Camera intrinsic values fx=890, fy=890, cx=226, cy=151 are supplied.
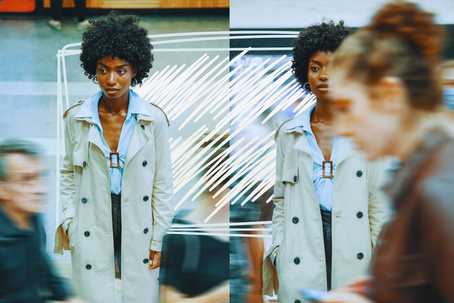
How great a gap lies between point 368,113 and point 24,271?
6.39ft

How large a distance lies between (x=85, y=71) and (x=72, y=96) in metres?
0.48

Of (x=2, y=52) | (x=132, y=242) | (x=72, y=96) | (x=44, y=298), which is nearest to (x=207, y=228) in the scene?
(x=132, y=242)

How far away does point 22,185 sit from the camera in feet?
12.5

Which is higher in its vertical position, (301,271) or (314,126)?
(314,126)

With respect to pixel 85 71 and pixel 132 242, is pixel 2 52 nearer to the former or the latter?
pixel 85 71

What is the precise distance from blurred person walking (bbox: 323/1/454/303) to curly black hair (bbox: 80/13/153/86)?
3.47m

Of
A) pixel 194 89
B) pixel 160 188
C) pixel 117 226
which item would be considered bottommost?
pixel 117 226

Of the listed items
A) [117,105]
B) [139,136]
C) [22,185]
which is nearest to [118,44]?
[117,105]

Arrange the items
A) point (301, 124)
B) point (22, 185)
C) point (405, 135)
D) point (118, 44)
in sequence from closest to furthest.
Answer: point (405, 135) → point (22, 185) → point (301, 124) → point (118, 44)

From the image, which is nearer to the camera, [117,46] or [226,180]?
[117,46]

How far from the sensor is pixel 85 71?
5984mm

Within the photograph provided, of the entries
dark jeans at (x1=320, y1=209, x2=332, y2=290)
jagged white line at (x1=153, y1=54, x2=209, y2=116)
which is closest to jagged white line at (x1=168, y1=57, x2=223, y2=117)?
jagged white line at (x1=153, y1=54, x2=209, y2=116)

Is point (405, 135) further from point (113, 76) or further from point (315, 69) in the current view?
point (113, 76)

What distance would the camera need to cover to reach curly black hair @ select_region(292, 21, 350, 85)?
214 inches
